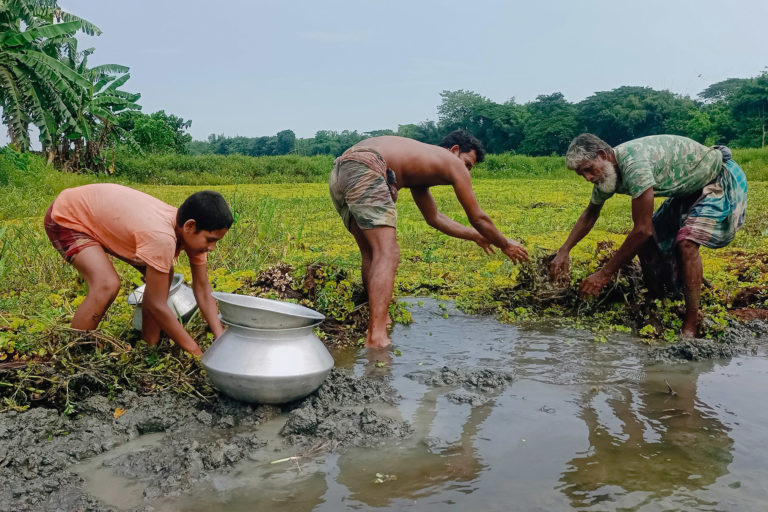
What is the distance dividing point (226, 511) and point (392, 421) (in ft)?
3.32

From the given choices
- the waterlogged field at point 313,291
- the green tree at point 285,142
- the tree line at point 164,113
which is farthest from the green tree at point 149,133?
the green tree at point 285,142

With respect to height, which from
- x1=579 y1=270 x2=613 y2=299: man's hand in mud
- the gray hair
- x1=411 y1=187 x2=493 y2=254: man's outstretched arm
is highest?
the gray hair

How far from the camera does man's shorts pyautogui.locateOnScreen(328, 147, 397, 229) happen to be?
4.55 meters

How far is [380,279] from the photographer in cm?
454

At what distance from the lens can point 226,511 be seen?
7.88 feet

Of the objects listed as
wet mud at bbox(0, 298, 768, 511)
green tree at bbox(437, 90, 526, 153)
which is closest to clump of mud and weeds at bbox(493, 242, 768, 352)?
wet mud at bbox(0, 298, 768, 511)

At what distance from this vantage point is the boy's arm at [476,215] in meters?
4.73

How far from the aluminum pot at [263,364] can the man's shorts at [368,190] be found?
150cm

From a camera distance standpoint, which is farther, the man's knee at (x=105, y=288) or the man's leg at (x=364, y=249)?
the man's leg at (x=364, y=249)

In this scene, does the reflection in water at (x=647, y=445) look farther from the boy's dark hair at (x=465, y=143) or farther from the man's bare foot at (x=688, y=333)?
the boy's dark hair at (x=465, y=143)

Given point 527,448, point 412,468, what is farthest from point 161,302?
point 527,448

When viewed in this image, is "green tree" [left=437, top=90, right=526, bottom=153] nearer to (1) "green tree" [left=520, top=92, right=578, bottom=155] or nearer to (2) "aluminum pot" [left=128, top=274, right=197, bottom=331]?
(1) "green tree" [left=520, top=92, right=578, bottom=155]

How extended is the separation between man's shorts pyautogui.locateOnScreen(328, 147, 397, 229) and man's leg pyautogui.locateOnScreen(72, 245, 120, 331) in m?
1.73

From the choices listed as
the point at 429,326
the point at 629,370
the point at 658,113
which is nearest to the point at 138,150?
the point at 429,326
